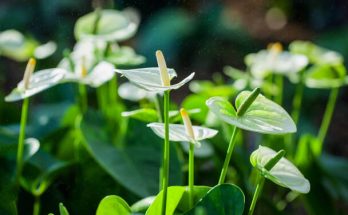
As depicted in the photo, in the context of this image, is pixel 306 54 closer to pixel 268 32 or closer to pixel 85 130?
pixel 85 130

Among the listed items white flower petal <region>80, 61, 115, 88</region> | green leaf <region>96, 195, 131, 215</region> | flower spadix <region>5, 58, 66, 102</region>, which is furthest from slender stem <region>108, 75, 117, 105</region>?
green leaf <region>96, 195, 131, 215</region>

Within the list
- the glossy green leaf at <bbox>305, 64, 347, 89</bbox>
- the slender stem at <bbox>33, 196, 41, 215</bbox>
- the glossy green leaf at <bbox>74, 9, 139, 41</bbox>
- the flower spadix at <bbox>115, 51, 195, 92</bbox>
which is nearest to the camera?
the flower spadix at <bbox>115, 51, 195, 92</bbox>

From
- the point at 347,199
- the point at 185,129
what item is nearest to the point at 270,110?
the point at 185,129

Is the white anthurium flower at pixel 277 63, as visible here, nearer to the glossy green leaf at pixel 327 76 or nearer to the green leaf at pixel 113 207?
the glossy green leaf at pixel 327 76

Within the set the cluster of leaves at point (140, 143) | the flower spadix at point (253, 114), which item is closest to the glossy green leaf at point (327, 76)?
the cluster of leaves at point (140, 143)

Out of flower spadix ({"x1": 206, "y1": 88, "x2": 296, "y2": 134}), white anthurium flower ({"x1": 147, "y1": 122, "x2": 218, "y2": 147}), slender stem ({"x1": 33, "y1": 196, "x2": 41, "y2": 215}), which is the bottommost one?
slender stem ({"x1": 33, "y1": 196, "x2": 41, "y2": 215})

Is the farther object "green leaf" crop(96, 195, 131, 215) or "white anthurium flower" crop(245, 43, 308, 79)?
"white anthurium flower" crop(245, 43, 308, 79)

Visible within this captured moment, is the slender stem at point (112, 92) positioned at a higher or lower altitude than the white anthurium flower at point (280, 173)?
lower

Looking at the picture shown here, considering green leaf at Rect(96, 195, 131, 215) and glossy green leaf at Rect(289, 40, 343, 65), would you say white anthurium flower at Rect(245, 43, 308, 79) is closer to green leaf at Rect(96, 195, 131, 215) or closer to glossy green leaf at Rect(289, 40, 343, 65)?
glossy green leaf at Rect(289, 40, 343, 65)
